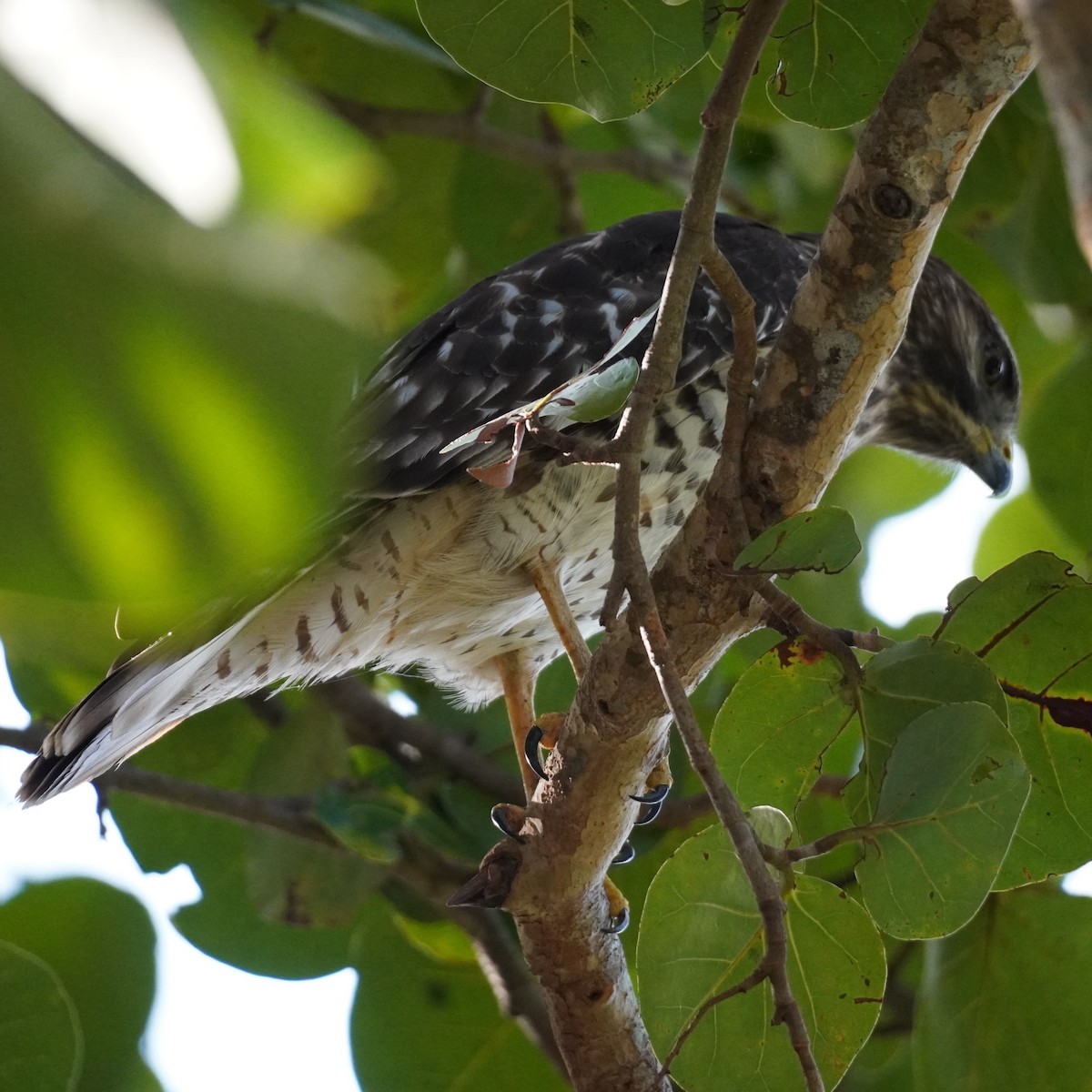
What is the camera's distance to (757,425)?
1633 mm

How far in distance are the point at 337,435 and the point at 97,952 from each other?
2381mm

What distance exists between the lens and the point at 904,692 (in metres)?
1.45

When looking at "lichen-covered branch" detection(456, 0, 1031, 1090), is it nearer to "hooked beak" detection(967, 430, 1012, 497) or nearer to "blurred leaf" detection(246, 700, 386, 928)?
"blurred leaf" detection(246, 700, 386, 928)

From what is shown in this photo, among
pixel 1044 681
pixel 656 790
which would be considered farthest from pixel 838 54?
pixel 656 790

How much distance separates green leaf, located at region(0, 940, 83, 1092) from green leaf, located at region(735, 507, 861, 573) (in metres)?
1.16

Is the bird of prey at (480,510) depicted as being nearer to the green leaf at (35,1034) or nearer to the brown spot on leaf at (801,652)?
the green leaf at (35,1034)

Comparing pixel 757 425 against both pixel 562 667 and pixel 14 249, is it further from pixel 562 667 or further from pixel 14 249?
pixel 562 667

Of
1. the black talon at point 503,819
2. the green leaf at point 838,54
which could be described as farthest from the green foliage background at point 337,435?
the black talon at point 503,819

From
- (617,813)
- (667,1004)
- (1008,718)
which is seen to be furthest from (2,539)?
(617,813)

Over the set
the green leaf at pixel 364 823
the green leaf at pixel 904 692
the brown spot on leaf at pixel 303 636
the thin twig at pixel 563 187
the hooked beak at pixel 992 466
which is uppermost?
the thin twig at pixel 563 187

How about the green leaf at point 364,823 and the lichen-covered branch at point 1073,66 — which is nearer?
the lichen-covered branch at point 1073,66

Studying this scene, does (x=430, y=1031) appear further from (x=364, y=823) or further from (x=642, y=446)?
(x=642, y=446)

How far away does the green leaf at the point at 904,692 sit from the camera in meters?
1.41

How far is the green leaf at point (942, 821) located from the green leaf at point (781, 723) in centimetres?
20
